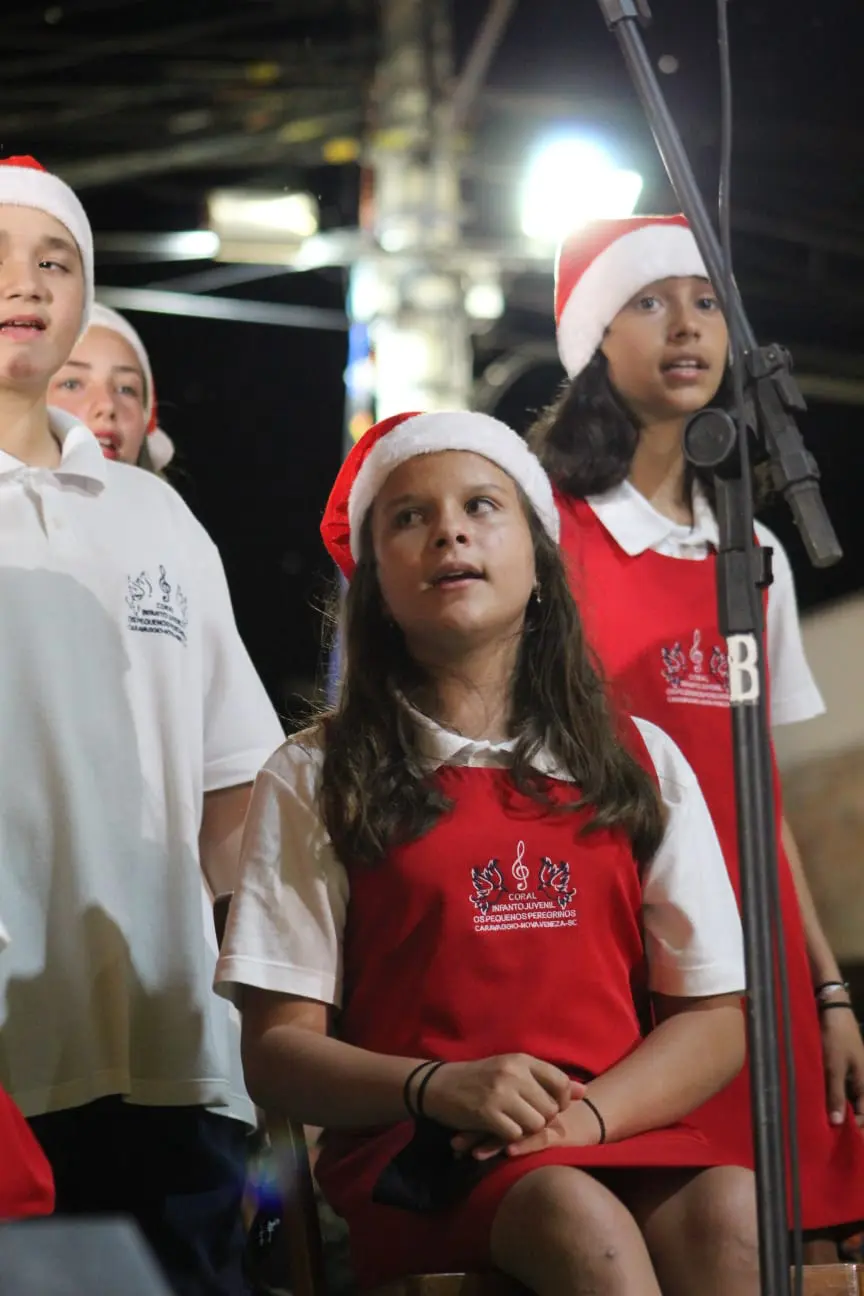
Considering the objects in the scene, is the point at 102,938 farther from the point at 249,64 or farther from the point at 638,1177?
the point at 249,64

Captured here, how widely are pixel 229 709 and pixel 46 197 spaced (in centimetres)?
76

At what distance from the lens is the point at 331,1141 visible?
1.92 meters

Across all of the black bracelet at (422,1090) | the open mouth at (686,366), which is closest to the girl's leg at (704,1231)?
the black bracelet at (422,1090)

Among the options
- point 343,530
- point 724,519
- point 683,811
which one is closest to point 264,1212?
point 683,811

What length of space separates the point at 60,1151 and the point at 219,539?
4.24 feet

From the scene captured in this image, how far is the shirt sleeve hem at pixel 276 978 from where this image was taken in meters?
1.89

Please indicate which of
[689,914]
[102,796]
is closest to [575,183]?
[102,796]

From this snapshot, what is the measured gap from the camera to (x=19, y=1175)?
5.34 ft

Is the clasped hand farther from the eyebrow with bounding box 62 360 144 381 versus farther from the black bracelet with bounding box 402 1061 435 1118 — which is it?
the eyebrow with bounding box 62 360 144 381

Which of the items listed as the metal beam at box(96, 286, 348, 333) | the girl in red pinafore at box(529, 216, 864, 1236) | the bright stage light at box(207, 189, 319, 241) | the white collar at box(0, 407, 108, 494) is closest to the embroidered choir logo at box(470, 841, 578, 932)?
the girl in red pinafore at box(529, 216, 864, 1236)

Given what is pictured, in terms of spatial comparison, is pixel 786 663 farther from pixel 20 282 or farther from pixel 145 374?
pixel 20 282

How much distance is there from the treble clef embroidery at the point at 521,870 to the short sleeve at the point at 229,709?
1.95ft

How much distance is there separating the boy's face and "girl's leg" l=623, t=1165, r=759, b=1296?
4.40ft

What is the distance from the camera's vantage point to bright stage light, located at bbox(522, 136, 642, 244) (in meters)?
3.85
